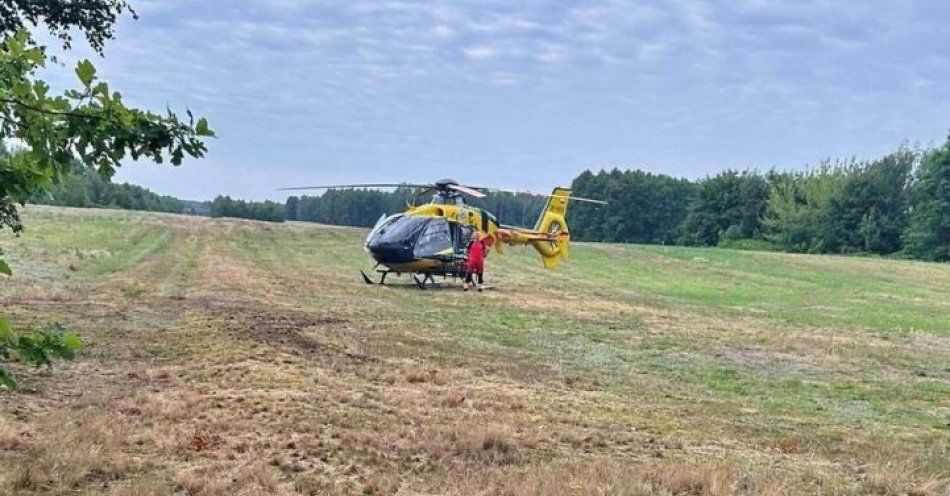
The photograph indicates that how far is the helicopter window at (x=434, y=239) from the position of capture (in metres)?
19.3

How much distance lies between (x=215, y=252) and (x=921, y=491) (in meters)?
27.3

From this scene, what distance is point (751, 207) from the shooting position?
2879 inches

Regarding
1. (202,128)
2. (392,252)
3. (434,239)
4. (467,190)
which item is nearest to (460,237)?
(434,239)

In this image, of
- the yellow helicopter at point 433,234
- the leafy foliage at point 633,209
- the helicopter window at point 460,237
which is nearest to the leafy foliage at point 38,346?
the yellow helicopter at point 433,234

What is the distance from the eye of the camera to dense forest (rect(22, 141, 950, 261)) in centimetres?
5897

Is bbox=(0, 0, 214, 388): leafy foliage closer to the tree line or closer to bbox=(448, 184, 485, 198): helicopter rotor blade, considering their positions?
bbox=(448, 184, 485, 198): helicopter rotor blade

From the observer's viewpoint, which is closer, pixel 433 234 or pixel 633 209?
pixel 433 234

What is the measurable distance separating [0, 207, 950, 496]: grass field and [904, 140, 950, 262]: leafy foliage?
42.7m

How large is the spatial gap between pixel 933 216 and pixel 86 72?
64.2 metres

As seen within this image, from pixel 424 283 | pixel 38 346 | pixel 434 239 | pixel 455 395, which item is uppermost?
pixel 434 239

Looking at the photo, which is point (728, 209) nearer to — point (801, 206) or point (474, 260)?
point (801, 206)

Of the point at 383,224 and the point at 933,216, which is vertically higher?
the point at 933,216

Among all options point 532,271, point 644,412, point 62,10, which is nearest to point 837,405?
point 644,412

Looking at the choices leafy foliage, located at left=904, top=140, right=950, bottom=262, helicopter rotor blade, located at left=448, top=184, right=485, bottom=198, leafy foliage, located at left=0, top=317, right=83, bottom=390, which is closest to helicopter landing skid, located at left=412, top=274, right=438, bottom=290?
helicopter rotor blade, located at left=448, top=184, right=485, bottom=198
